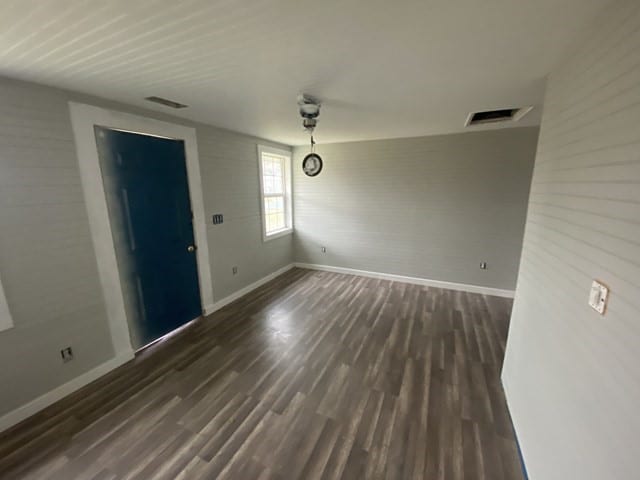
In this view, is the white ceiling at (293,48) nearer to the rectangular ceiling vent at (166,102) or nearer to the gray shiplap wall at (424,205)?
the rectangular ceiling vent at (166,102)

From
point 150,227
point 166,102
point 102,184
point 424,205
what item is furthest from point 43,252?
point 424,205

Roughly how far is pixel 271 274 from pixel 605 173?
4.33 metres

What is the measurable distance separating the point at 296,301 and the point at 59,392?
2510 mm

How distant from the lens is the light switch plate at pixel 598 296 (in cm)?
100

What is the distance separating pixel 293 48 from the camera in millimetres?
1447

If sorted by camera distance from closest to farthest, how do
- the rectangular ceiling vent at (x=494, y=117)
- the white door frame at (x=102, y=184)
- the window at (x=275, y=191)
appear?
the white door frame at (x=102, y=184), the rectangular ceiling vent at (x=494, y=117), the window at (x=275, y=191)

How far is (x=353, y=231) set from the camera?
481 cm

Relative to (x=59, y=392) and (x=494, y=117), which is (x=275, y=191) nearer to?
(x=494, y=117)

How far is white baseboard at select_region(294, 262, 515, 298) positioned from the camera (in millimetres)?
4031

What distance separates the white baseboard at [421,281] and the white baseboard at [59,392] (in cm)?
333

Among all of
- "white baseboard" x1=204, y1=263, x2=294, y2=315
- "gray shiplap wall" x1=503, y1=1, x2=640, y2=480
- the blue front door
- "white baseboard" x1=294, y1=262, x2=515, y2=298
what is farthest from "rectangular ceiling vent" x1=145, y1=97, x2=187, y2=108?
"white baseboard" x1=294, y1=262, x2=515, y2=298

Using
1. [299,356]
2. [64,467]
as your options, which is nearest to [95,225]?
[64,467]

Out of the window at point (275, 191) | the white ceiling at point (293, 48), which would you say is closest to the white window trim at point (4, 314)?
the white ceiling at point (293, 48)

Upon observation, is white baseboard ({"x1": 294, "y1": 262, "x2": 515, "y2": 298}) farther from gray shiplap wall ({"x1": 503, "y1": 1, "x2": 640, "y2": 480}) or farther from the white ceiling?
the white ceiling
